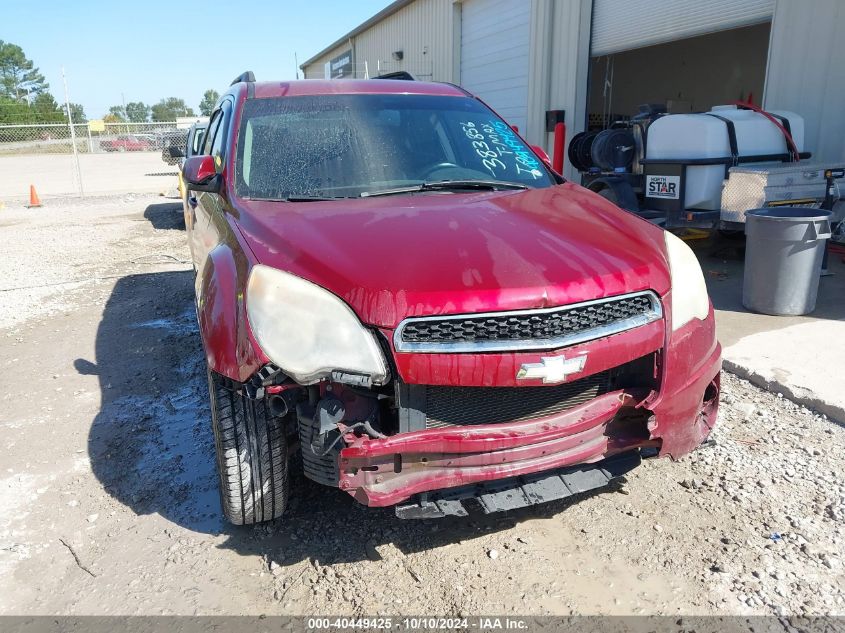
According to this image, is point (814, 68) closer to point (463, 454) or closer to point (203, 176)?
point (203, 176)

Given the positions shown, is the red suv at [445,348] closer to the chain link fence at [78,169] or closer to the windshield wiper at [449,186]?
the windshield wiper at [449,186]

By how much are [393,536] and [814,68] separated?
7.45 meters

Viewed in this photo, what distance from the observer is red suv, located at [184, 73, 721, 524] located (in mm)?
2230

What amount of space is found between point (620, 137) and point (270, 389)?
6.44 metres

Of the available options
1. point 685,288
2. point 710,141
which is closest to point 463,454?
point 685,288

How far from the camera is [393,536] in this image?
2842 millimetres

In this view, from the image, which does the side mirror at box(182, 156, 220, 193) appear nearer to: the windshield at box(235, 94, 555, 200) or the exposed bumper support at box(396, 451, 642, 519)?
the windshield at box(235, 94, 555, 200)

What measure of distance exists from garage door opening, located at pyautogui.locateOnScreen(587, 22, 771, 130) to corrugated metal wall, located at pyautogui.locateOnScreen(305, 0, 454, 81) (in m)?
3.81

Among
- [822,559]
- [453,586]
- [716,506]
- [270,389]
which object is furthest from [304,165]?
[822,559]

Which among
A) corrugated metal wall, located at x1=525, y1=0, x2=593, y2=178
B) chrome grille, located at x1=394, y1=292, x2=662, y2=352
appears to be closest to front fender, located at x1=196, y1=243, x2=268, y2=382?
chrome grille, located at x1=394, y1=292, x2=662, y2=352

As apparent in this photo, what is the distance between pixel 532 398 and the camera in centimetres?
245

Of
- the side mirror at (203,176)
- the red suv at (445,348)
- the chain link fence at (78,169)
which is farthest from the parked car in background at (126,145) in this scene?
the red suv at (445,348)

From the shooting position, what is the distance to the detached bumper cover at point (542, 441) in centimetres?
225

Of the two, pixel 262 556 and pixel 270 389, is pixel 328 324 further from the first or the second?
pixel 262 556
